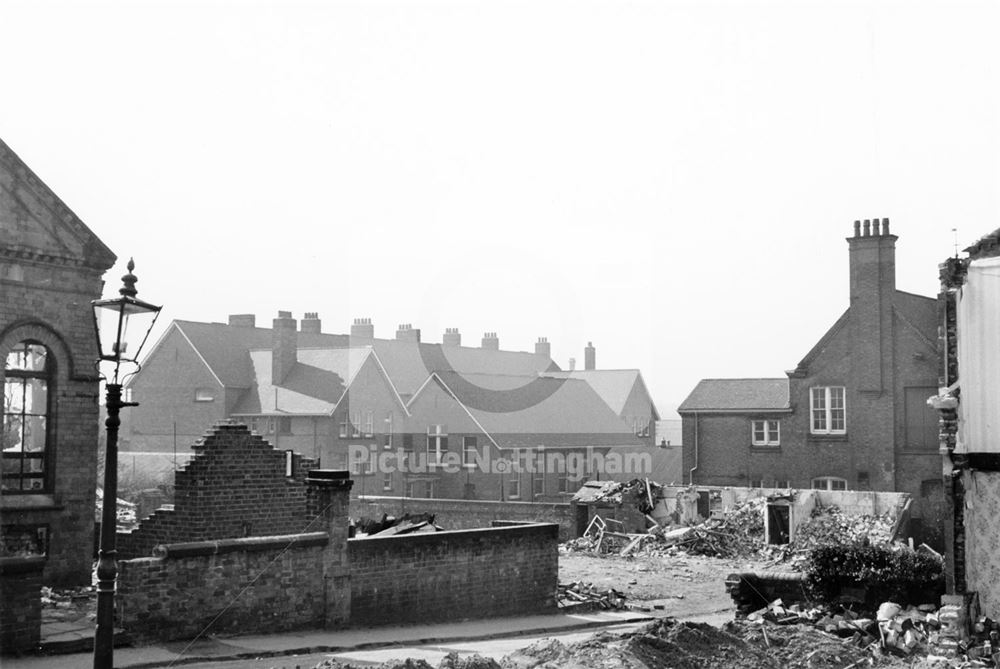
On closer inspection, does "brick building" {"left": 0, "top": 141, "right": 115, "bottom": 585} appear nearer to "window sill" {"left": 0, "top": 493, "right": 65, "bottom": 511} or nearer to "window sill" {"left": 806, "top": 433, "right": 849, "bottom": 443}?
"window sill" {"left": 0, "top": 493, "right": 65, "bottom": 511}

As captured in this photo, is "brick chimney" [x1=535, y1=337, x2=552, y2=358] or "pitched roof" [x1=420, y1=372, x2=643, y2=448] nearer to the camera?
"pitched roof" [x1=420, y1=372, x2=643, y2=448]

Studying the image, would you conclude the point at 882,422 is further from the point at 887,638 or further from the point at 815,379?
the point at 887,638

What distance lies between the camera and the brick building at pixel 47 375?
18938mm

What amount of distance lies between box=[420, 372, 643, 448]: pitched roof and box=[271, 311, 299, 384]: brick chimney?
25.9 feet

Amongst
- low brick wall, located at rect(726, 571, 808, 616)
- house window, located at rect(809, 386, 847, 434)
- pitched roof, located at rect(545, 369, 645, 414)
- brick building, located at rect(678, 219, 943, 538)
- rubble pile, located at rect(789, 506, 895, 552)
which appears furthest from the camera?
pitched roof, located at rect(545, 369, 645, 414)

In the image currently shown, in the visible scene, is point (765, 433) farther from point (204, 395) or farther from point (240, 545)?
point (240, 545)

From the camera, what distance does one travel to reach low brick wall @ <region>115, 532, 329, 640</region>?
14.8 m

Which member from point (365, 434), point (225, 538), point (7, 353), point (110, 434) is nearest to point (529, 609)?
point (225, 538)

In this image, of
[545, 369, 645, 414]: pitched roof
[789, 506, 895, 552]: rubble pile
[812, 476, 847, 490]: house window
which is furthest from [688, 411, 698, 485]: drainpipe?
[545, 369, 645, 414]: pitched roof

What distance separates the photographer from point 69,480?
1967 cm

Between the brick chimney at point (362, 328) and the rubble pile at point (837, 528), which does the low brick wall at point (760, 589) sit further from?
the brick chimney at point (362, 328)

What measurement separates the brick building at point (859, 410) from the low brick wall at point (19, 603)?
29348 millimetres

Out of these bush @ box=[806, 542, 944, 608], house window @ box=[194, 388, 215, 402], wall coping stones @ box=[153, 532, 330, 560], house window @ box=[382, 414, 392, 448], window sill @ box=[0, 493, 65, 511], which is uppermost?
house window @ box=[194, 388, 215, 402]

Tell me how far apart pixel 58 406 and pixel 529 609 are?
398 inches
